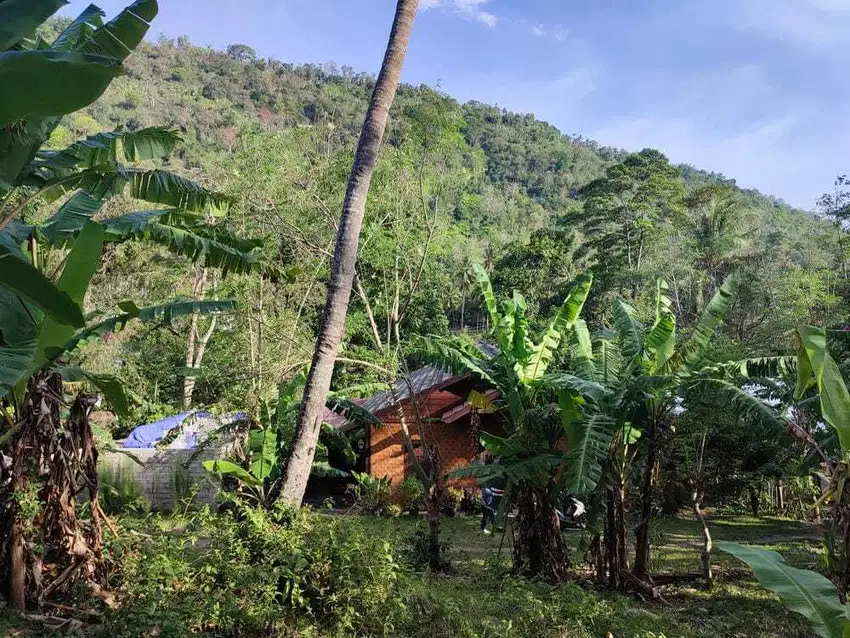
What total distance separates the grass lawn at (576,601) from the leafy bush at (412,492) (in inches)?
32.0

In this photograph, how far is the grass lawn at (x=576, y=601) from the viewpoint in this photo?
470cm

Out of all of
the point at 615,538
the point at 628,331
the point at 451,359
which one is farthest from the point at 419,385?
the point at 615,538

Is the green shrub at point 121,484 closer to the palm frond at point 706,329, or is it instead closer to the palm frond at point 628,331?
the palm frond at point 628,331

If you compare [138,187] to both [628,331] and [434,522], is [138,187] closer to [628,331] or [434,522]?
[434,522]

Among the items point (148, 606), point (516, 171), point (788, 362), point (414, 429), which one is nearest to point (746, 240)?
point (414, 429)

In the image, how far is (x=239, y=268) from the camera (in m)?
6.89

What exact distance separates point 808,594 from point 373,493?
1117 centimetres

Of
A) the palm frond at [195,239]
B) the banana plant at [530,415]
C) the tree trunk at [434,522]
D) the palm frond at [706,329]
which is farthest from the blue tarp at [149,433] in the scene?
the palm frond at [706,329]

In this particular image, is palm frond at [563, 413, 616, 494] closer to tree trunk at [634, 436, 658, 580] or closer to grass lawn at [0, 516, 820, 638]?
tree trunk at [634, 436, 658, 580]

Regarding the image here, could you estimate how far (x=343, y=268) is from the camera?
6543 mm

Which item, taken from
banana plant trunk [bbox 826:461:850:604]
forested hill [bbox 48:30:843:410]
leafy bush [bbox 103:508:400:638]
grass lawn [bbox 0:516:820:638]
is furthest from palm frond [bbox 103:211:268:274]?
banana plant trunk [bbox 826:461:850:604]

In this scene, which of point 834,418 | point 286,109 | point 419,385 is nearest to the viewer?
point 834,418

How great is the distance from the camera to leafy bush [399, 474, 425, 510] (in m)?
14.3

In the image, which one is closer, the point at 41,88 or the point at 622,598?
the point at 41,88
